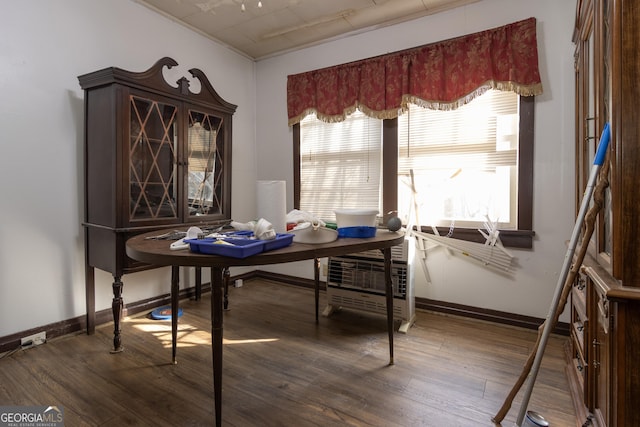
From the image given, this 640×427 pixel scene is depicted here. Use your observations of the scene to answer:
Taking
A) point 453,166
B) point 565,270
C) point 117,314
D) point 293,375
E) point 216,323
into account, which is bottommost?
point 293,375

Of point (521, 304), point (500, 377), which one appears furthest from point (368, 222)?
point (521, 304)

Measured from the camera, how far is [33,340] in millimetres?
2160

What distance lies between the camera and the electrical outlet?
83.5 inches

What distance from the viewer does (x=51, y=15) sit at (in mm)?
2234

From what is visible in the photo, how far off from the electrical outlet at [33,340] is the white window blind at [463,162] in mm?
2900

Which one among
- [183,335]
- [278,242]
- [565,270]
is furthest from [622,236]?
[183,335]

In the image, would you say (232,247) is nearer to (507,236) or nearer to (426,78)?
(507,236)

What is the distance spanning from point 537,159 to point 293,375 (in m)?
2.33

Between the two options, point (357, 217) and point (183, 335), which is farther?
point (183, 335)

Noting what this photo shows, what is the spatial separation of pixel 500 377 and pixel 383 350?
0.69 metres

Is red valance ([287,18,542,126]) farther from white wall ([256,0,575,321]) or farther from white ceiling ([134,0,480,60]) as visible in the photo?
white ceiling ([134,0,480,60])

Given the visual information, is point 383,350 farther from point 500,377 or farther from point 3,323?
point 3,323

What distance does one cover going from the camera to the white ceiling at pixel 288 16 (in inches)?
108

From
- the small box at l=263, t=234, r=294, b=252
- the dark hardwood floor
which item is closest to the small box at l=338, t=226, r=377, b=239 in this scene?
the small box at l=263, t=234, r=294, b=252
